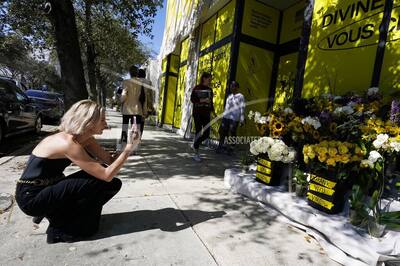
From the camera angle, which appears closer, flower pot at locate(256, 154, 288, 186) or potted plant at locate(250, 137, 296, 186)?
potted plant at locate(250, 137, 296, 186)

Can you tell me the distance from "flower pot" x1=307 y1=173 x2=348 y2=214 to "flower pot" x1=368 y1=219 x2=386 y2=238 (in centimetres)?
40

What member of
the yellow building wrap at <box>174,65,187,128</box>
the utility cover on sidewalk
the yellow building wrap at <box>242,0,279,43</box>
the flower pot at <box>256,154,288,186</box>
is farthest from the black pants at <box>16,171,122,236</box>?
the yellow building wrap at <box>174,65,187,128</box>

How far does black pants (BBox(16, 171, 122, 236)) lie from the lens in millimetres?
2246

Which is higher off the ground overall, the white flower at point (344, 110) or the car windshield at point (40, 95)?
the white flower at point (344, 110)

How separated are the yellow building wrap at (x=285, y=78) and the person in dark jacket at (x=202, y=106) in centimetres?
248

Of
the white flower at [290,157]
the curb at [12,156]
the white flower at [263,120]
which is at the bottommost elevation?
the curb at [12,156]

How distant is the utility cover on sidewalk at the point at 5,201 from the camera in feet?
9.97

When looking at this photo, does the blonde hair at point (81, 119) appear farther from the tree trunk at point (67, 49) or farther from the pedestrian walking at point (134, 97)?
the tree trunk at point (67, 49)

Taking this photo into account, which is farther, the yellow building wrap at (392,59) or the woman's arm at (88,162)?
the yellow building wrap at (392,59)

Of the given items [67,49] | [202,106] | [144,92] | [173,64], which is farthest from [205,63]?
[173,64]

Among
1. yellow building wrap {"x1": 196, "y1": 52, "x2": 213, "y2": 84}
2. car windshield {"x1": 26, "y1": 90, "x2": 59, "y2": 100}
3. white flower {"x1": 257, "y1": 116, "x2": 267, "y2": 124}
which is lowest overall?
white flower {"x1": 257, "y1": 116, "x2": 267, "y2": 124}

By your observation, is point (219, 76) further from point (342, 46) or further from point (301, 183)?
point (301, 183)

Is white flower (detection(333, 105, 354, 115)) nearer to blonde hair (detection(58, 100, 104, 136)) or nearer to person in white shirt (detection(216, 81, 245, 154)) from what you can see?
blonde hair (detection(58, 100, 104, 136))

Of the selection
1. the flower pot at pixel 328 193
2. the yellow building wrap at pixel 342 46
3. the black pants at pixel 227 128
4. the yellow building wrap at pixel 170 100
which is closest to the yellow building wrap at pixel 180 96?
the yellow building wrap at pixel 170 100
